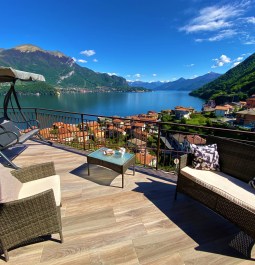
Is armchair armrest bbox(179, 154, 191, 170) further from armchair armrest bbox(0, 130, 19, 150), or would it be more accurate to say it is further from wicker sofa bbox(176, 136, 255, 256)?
armchair armrest bbox(0, 130, 19, 150)

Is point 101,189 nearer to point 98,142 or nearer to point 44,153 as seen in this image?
point 44,153

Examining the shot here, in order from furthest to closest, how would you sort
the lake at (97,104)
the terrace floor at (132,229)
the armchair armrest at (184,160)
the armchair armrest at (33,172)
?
the lake at (97,104) < the armchair armrest at (184,160) < the armchair armrest at (33,172) < the terrace floor at (132,229)

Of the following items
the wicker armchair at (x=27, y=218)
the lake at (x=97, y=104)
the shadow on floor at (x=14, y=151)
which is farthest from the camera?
the lake at (x=97, y=104)

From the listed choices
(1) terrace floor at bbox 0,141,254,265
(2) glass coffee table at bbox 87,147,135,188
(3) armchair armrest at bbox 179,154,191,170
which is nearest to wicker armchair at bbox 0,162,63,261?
(1) terrace floor at bbox 0,141,254,265

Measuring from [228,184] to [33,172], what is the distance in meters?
2.59

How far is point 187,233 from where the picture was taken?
6.21ft

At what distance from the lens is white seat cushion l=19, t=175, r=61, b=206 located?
1842mm

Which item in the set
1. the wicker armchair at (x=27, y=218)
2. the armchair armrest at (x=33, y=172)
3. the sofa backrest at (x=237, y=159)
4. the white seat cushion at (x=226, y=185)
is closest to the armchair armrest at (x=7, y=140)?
the armchair armrest at (x=33, y=172)

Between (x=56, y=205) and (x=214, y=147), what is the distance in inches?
93.0

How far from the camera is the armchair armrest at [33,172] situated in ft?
6.57

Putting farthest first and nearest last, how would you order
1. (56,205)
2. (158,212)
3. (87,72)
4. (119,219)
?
1. (87,72)
2. (158,212)
3. (119,219)
4. (56,205)

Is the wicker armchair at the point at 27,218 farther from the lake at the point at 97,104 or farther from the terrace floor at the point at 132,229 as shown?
the lake at the point at 97,104

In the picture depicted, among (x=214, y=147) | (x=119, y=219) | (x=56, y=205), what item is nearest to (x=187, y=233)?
(x=119, y=219)

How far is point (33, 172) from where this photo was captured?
210 cm
